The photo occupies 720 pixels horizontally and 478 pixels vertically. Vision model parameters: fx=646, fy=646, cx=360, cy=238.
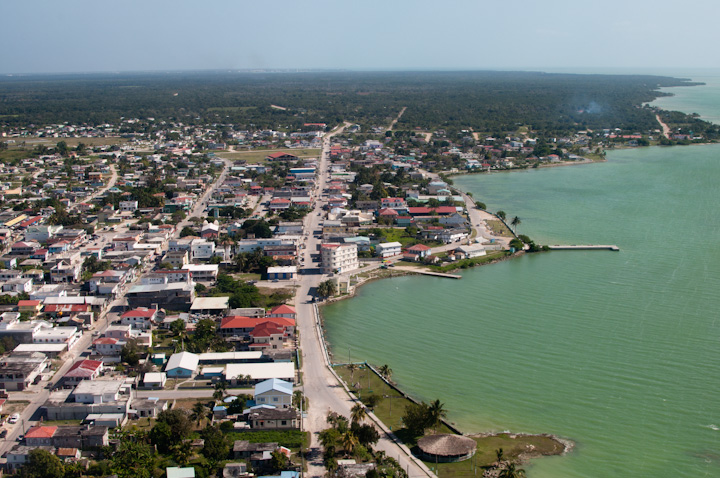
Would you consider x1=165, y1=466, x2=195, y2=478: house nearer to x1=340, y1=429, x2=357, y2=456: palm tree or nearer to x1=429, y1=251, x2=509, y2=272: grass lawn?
x1=340, y1=429, x2=357, y2=456: palm tree

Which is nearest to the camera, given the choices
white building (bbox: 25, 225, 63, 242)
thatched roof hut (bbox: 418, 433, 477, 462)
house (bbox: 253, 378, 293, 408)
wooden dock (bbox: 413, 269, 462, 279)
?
thatched roof hut (bbox: 418, 433, 477, 462)

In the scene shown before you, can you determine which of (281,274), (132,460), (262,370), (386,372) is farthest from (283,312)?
(132,460)

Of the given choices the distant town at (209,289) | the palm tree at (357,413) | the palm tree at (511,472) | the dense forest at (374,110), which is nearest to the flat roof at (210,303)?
the distant town at (209,289)

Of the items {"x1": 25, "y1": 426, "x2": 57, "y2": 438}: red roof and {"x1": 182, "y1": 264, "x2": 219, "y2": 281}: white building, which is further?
{"x1": 182, "y1": 264, "x2": 219, "y2": 281}: white building

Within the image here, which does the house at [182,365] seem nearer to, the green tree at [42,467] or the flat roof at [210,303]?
the flat roof at [210,303]

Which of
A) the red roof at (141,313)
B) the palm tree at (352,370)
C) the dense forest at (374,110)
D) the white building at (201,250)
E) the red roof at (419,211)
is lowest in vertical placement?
the palm tree at (352,370)

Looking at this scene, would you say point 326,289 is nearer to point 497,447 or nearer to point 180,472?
point 497,447

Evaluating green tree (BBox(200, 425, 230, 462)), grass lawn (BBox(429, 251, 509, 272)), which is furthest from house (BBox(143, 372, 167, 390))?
grass lawn (BBox(429, 251, 509, 272))
